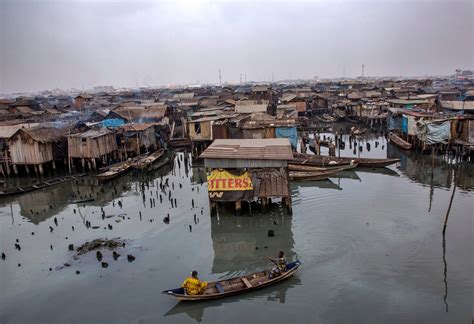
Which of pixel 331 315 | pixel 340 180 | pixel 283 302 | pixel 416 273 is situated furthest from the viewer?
pixel 340 180

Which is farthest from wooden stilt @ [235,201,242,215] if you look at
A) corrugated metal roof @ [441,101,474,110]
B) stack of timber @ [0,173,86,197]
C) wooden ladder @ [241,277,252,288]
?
corrugated metal roof @ [441,101,474,110]

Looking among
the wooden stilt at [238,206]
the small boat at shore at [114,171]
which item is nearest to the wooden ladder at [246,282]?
the wooden stilt at [238,206]

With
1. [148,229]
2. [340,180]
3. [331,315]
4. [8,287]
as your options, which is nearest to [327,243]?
[331,315]

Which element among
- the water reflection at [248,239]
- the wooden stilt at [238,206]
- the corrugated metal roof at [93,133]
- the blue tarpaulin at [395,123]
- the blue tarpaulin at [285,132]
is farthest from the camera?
the blue tarpaulin at [395,123]

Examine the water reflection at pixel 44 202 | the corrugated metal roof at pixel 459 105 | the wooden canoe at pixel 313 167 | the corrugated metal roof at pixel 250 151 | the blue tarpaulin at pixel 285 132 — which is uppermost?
the corrugated metal roof at pixel 459 105

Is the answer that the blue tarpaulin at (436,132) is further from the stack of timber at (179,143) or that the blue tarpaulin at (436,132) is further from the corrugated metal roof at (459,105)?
the stack of timber at (179,143)

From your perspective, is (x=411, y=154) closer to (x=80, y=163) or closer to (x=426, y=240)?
(x=426, y=240)
